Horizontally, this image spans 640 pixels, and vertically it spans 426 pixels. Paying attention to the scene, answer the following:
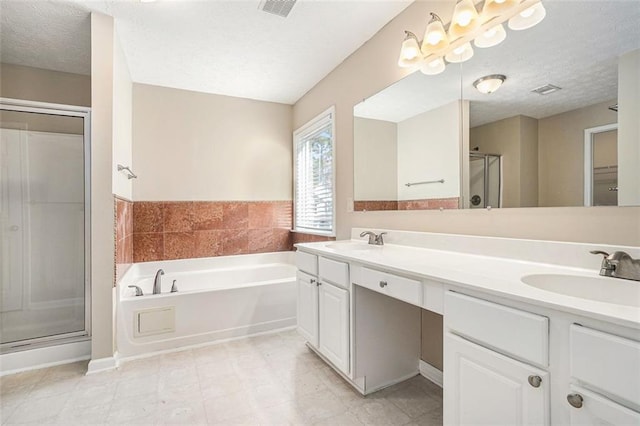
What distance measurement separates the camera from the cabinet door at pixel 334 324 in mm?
1758

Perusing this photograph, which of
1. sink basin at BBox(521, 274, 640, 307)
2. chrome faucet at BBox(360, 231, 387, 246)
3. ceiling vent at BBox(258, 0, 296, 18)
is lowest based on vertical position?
sink basin at BBox(521, 274, 640, 307)

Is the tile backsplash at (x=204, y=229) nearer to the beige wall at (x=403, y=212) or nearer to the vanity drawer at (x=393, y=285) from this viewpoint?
the beige wall at (x=403, y=212)

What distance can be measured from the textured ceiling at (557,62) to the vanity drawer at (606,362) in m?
0.94

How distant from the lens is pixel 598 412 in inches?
29.1

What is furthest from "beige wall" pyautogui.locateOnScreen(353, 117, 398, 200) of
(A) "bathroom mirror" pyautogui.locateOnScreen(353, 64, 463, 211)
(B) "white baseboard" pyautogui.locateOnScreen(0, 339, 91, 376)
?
(B) "white baseboard" pyautogui.locateOnScreen(0, 339, 91, 376)

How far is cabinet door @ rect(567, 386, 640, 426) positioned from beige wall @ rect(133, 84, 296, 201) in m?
3.27

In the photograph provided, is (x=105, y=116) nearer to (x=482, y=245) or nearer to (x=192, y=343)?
(x=192, y=343)

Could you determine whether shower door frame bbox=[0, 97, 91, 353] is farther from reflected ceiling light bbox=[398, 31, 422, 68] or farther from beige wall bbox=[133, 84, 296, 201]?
reflected ceiling light bbox=[398, 31, 422, 68]

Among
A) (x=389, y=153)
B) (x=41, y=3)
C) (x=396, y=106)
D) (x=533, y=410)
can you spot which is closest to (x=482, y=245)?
(x=533, y=410)

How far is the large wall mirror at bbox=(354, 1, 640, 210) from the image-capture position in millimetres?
1130

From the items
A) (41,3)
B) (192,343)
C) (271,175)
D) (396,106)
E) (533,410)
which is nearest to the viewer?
(533,410)

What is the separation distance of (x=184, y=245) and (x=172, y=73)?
5.62 feet

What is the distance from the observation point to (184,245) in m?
3.28

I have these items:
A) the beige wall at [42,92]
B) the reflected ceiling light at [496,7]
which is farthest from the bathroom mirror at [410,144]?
the beige wall at [42,92]
